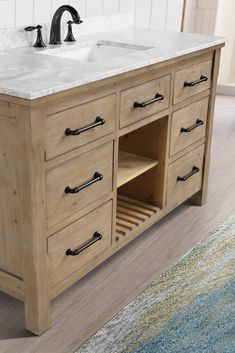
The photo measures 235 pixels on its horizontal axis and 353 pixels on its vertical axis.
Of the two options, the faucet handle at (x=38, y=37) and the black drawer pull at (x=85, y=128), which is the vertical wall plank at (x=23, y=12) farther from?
the black drawer pull at (x=85, y=128)

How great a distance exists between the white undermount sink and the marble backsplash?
0.10m

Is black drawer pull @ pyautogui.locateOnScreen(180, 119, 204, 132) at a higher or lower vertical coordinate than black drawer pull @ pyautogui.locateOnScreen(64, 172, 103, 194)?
lower

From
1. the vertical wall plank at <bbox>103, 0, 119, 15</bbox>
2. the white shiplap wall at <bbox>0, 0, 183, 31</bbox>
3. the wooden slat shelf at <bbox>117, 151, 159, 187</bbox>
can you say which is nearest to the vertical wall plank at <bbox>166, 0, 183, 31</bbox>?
the white shiplap wall at <bbox>0, 0, 183, 31</bbox>

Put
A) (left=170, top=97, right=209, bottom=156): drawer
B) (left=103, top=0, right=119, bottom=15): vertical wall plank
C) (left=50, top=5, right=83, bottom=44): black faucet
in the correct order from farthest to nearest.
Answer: (left=103, top=0, right=119, bottom=15): vertical wall plank → (left=170, top=97, right=209, bottom=156): drawer → (left=50, top=5, right=83, bottom=44): black faucet

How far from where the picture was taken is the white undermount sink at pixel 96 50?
2.26m

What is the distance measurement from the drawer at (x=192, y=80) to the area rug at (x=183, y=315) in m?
0.67

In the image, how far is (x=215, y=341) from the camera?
5.78 ft

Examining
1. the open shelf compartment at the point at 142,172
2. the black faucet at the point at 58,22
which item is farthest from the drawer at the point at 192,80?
the black faucet at the point at 58,22

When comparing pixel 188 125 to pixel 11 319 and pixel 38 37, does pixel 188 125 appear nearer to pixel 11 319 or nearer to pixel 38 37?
pixel 38 37

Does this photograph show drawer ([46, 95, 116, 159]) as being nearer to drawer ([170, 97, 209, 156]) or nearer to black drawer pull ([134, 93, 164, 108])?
black drawer pull ([134, 93, 164, 108])

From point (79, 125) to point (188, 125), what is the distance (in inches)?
32.8

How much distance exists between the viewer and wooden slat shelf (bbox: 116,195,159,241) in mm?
2214

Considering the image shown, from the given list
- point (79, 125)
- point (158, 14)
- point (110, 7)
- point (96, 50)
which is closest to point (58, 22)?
point (96, 50)

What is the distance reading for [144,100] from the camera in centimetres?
205
